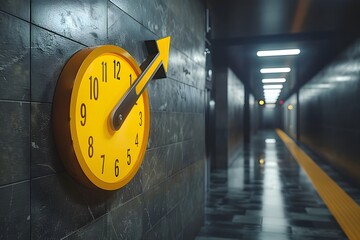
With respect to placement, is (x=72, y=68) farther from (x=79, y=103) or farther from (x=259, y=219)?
(x=259, y=219)

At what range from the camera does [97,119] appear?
5.53ft

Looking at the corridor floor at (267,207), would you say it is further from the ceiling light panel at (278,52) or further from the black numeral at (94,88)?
the ceiling light panel at (278,52)

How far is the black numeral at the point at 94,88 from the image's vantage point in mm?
1641

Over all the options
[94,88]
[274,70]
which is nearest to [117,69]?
[94,88]

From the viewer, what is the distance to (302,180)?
302 inches

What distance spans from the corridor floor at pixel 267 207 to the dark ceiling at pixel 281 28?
10.5 ft

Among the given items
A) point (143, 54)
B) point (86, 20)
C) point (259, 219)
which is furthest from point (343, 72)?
point (86, 20)

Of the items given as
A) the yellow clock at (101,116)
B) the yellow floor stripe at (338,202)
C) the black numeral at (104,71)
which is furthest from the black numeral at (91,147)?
the yellow floor stripe at (338,202)

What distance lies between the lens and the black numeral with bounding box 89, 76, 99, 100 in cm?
164

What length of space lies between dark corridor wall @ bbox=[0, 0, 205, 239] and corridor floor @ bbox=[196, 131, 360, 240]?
1558 millimetres

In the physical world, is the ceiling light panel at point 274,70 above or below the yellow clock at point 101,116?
above

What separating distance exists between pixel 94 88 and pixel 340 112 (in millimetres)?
7794

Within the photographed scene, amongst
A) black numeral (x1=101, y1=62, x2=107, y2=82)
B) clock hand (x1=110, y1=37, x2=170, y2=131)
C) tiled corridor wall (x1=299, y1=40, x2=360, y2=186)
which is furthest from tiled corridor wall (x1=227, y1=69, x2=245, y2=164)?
black numeral (x1=101, y1=62, x2=107, y2=82)

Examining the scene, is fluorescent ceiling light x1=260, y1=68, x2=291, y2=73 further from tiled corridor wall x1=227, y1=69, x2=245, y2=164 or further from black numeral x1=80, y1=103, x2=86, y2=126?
black numeral x1=80, y1=103, x2=86, y2=126
